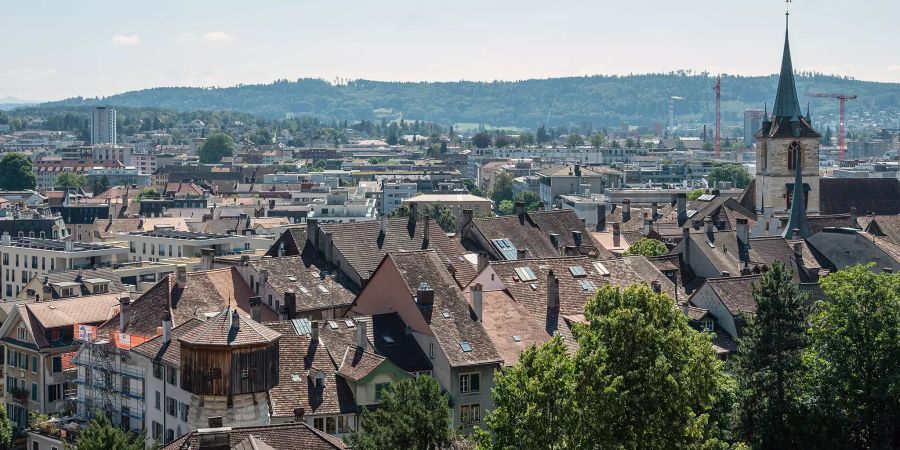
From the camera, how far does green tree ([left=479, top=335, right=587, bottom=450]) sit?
4478 cm

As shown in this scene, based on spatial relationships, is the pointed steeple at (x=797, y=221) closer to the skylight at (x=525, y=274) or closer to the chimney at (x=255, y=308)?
the skylight at (x=525, y=274)

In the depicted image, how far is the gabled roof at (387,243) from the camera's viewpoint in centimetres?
7600

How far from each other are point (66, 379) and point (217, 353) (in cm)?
2714

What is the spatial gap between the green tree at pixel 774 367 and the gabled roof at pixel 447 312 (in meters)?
10.3

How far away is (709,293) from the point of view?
7169 centimetres

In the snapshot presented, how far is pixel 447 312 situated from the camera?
204 ft

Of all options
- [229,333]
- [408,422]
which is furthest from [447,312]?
[229,333]

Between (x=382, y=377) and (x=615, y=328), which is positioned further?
(x=382, y=377)

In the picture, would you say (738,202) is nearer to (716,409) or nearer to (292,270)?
(292,270)

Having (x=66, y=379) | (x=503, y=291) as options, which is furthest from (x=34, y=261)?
(x=503, y=291)

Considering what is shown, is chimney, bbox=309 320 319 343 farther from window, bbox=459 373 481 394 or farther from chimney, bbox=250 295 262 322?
window, bbox=459 373 481 394

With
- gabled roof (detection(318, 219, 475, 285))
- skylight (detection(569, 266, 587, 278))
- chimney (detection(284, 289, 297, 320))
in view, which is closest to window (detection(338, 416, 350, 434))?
chimney (detection(284, 289, 297, 320))

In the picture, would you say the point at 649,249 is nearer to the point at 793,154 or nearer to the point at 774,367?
the point at 774,367

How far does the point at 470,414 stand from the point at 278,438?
1811 cm
